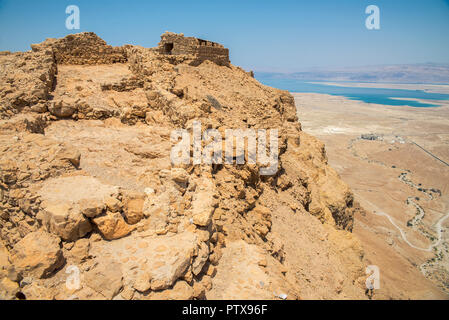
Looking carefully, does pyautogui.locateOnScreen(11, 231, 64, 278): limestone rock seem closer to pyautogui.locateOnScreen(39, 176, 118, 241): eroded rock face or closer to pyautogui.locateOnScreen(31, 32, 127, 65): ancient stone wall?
pyautogui.locateOnScreen(39, 176, 118, 241): eroded rock face

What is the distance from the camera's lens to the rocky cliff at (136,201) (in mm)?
3240

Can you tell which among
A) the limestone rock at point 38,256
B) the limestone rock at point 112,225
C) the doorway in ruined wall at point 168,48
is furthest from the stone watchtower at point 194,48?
the limestone rock at point 38,256

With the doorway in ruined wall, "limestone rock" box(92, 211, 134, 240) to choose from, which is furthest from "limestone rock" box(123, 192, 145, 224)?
the doorway in ruined wall

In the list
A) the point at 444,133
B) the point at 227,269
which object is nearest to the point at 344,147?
the point at 444,133

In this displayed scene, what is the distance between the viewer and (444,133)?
5703cm

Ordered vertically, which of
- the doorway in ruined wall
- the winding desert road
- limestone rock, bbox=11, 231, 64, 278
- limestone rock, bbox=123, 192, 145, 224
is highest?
the doorway in ruined wall

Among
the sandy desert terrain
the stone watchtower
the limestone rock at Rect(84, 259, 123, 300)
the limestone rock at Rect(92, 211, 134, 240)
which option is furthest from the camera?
the sandy desert terrain

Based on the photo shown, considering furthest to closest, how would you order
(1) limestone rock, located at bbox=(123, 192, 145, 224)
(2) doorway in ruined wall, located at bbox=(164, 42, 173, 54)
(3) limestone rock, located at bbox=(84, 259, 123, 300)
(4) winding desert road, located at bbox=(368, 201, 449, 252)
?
(4) winding desert road, located at bbox=(368, 201, 449, 252) → (2) doorway in ruined wall, located at bbox=(164, 42, 173, 54) → (1) limestone rock, located at bbox=(123, 192, 145, 224) → (3) limestone rock, located at bbox=(84, 259, 123, 300)

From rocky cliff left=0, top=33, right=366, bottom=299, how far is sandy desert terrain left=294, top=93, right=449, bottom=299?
631 cm

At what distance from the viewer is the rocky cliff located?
3240 mm

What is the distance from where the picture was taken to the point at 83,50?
1055 cm

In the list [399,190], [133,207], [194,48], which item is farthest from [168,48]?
[399,190]

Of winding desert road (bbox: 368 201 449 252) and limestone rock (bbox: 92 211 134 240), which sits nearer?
limestone rock (bbox: 92 211 134 240)

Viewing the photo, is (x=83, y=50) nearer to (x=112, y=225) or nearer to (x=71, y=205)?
(x=71, y=205)
